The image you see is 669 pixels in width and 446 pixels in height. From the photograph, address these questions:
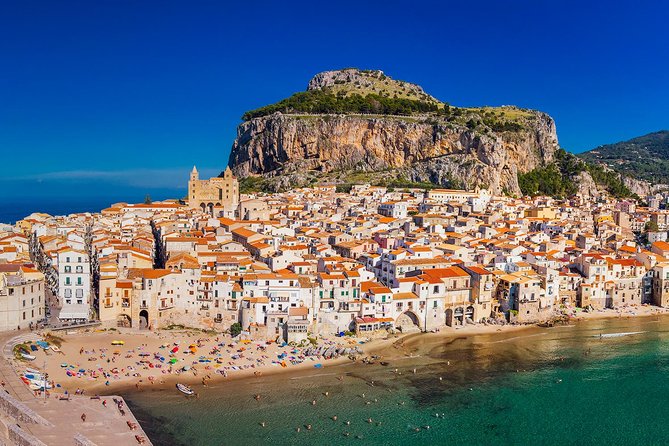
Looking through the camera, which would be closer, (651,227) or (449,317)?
(449,317)

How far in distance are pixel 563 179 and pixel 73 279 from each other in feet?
379

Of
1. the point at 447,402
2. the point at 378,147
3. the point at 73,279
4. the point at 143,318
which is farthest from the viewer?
the point at 378,147

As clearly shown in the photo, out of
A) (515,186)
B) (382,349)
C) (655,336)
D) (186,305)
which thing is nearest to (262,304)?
(186,305)

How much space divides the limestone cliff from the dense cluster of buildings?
40909 mm

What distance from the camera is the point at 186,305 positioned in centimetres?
4072

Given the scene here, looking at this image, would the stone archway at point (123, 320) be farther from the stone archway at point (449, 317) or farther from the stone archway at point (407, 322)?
the stone archway at point (449, 317)

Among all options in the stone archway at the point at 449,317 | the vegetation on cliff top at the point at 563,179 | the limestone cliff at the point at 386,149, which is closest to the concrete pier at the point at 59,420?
the stone archway at the point at 449,317

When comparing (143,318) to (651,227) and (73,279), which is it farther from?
(651,227)

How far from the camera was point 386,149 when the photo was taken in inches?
4919

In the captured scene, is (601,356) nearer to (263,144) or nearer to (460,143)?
(460,143)

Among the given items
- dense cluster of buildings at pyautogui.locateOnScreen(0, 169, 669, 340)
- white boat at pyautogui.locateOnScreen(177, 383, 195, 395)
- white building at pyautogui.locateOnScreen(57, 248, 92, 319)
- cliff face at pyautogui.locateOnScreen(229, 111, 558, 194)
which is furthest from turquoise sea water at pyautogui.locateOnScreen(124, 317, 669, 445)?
cliff face at pyautogui.locateOnScreen(229, 111, 558, 194)

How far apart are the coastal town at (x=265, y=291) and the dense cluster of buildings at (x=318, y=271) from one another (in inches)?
5.1

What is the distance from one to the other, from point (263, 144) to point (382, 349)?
95.7 meters

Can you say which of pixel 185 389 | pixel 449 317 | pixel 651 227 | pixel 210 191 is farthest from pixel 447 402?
pixel 210 191
